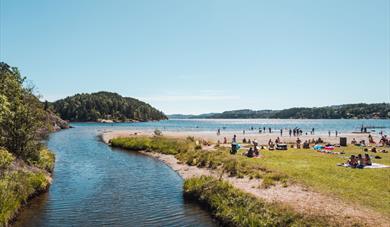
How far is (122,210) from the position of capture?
23.7m

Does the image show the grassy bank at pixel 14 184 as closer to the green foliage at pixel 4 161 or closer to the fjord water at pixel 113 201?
the green foliage at pixel 4 161

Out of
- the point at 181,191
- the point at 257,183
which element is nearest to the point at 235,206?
the point at 257,183

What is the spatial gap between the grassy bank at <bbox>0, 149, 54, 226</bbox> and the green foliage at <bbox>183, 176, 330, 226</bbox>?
1182cm

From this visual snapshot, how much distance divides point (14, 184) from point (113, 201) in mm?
6937

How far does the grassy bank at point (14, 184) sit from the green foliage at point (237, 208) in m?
11.8

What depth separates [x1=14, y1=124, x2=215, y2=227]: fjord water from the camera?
846 inches

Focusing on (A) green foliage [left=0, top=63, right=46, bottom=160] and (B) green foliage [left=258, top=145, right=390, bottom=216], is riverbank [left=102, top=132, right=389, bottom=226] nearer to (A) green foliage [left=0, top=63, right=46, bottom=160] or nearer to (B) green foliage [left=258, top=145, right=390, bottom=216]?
(B) green foliage [left=258, top=145, right=390, bottom=216]

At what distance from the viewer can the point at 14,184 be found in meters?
23.0

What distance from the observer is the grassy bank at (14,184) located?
20.0 m

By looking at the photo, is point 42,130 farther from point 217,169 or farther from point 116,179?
point 217,169

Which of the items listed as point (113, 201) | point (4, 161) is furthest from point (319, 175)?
point (4, 161)

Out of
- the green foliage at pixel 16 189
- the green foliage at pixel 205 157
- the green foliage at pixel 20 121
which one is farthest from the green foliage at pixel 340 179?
the green foliage at pixel 20 121

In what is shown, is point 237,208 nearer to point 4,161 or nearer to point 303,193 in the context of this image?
point 303,193

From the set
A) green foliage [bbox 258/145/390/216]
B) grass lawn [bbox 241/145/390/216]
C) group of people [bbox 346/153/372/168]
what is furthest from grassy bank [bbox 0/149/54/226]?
group of people [bbox 346/153/372/168]
